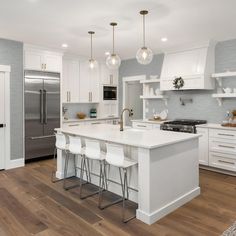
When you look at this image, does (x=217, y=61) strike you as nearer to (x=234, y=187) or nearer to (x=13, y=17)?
(x=234, y=187)

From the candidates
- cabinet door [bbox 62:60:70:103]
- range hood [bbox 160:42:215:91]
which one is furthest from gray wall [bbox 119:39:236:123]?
cabinet door [bbox 62:60:70:103]

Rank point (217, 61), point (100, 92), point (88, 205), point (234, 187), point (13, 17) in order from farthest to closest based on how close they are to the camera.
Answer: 1. point (100, 92)
2. point (217, 61)
3. point (234, 187)
4. point (13, 17)
5. point (88, 205)

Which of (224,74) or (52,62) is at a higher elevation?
(52,62)

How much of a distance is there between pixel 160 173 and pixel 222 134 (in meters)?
2.28

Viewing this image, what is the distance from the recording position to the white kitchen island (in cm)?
278

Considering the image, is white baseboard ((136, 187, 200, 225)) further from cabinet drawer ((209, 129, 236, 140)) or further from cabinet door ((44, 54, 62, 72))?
cabinet door ((44, 54, 62, 72))

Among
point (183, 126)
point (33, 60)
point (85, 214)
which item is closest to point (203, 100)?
point (183, 126)

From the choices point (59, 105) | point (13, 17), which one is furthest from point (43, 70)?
point (13, 17)

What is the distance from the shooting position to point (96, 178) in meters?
3.96

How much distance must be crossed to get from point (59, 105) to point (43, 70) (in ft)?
2.96

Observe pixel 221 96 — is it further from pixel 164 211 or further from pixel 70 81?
pixel 70 81

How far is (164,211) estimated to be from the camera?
2955 mm

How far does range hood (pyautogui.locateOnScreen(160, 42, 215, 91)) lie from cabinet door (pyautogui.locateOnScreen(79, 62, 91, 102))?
2262mm

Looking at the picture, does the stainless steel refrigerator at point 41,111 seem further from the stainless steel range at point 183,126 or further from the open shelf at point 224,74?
the open shelf at point 224,74
